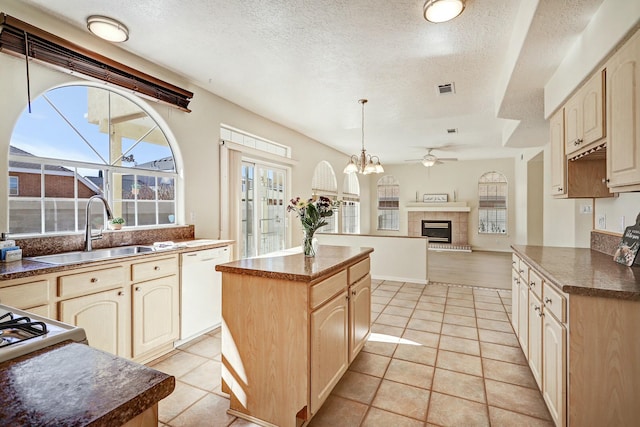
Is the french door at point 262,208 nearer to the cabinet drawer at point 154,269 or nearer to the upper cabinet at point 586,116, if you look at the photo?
the cabinet drawer at point 154,269

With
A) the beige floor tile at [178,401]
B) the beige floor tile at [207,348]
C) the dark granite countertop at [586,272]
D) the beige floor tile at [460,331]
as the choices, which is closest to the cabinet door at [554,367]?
the dark granite countertop at [586,272]

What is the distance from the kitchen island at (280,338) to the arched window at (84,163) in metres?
1.80

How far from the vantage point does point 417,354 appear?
2.81m

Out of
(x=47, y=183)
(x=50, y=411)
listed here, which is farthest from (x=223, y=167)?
(x=50, y=411)

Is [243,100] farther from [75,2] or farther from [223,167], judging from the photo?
[75,2]

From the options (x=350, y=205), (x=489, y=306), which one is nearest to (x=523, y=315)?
(x=489, y=306)

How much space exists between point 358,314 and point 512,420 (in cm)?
119

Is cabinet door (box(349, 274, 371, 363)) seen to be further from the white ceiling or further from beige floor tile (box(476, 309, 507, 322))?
the white ceiling

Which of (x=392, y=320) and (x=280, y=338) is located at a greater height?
A: (x=280, y=338)

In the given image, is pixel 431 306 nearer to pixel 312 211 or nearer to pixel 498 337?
pixel 498 337

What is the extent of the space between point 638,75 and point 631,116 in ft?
0.65

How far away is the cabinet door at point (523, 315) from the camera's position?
2.45m

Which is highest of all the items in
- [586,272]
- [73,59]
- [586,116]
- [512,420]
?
[73,59]

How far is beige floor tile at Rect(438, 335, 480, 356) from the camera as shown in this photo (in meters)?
2.87
